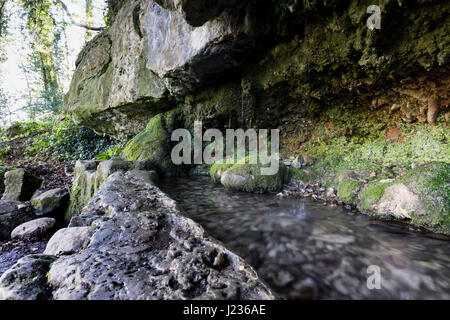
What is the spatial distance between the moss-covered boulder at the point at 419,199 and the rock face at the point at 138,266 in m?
2.60

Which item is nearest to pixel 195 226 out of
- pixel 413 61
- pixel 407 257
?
pixel 407 257

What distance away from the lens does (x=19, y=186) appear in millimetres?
5012

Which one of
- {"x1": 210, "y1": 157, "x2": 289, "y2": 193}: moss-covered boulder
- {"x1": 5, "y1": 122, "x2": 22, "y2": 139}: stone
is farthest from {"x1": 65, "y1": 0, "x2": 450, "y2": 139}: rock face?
{"x1": 5, "y1": 122, "x2": 22, "y2": 139}: stone

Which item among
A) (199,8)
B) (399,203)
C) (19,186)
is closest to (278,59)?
(199,8)

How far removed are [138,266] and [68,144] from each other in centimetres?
1143

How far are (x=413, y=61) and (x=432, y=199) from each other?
217 centimetres

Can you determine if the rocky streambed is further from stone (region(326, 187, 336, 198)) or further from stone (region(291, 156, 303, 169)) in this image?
stone (region(291, 156, 303, 169))

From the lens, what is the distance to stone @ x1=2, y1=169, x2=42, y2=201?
16.2 feet

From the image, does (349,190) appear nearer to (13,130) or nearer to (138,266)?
(138,266)

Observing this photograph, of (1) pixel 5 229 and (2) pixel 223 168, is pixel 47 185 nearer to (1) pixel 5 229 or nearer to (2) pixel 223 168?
(1) pixel 5 229

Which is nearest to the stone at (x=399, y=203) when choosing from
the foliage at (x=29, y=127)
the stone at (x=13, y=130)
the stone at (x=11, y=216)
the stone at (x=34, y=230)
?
the stone at (x=34, y=230)

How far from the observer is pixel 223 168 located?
5.48m

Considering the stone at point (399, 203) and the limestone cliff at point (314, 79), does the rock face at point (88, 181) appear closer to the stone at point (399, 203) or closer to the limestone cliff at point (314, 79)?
the limestone cliff at point (314, 79)

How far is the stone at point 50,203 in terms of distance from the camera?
13.8ft
